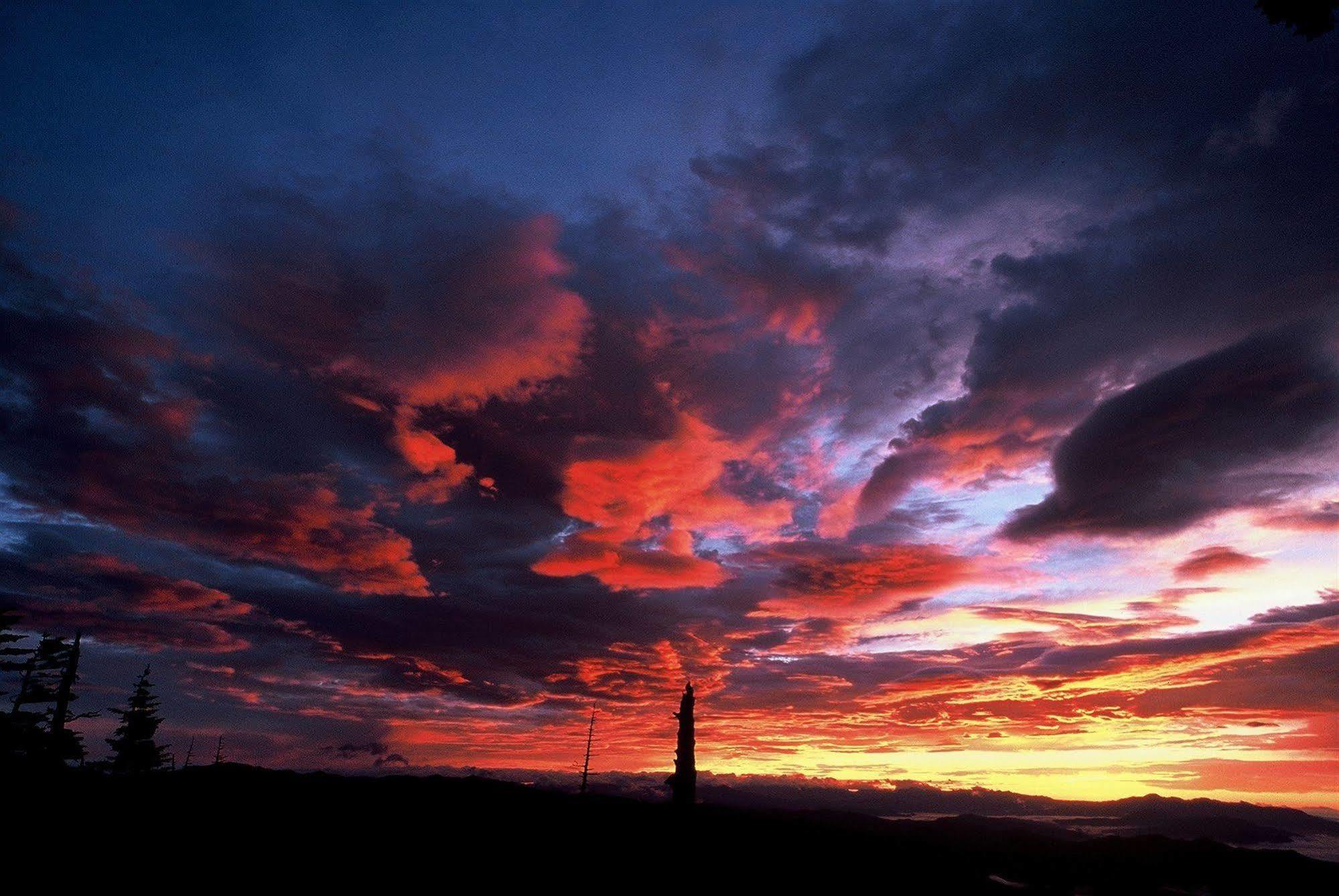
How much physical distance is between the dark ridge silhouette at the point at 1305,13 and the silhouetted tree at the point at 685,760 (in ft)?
140

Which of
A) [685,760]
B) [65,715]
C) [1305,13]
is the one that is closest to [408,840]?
[685,760]

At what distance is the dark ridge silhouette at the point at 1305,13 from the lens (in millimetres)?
6820

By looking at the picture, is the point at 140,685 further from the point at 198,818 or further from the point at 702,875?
the point at 702,875

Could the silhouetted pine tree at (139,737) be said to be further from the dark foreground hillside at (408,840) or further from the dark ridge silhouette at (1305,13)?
the dark ridge silhouette at (1305,13)

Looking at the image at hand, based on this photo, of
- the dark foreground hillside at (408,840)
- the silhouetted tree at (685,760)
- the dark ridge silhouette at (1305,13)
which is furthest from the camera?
the silhouetted tree at (685,760)

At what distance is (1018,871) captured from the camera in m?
80.5

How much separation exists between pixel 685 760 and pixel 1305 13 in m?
45.0

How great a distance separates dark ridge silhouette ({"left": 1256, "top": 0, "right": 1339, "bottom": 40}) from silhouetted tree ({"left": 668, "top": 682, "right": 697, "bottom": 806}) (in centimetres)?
4267

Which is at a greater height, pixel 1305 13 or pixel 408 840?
pixel 1305 13

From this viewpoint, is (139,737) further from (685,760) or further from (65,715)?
(685,760)

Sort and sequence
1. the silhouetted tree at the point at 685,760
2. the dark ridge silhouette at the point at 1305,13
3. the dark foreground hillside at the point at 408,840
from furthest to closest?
the silhouetted tree at the point at 685,760 < the dark foreground hillside at the point at 408,840 < the dark ridge silhouette at the point at 1305,13

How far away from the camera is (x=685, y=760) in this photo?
41.6m

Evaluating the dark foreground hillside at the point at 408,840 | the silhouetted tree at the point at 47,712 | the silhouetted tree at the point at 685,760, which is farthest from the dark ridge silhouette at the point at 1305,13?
the silhouetted tree at the point at 47,712

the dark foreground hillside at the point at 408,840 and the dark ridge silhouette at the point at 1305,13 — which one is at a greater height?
the dark ridge silhouette at the point at 1305,13
